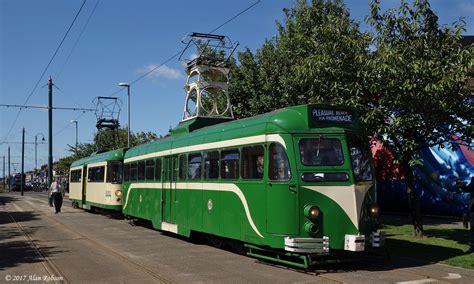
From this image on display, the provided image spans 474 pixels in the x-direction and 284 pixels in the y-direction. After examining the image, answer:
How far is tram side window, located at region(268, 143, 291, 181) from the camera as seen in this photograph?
9.91 m

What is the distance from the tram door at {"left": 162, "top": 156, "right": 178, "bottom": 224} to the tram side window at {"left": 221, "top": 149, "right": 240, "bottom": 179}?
3184mm

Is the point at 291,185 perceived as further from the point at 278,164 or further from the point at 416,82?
the point at 416,82

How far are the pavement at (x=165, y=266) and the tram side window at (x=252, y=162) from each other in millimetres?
1776

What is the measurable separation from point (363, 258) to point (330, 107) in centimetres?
327

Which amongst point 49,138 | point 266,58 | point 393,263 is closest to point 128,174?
point 266,58

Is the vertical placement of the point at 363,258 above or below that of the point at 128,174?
below

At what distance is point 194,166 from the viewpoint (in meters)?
13.6

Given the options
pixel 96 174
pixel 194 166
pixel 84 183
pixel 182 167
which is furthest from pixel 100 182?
pixel 194 166

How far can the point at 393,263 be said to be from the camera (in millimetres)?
10617

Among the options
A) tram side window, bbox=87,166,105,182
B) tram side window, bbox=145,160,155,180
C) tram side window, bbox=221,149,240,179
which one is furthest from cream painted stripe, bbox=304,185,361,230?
tram side window, bbox=87,166,105,182

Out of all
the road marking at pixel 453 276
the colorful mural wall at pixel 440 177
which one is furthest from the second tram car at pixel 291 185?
the colorful mural wall at pixel 440 177

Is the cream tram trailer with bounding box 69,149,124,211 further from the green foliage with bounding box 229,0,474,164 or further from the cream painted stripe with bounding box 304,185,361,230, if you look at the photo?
the cream painted stripe with bounding box 304,185,361,230

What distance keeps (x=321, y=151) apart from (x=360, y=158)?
3.16ft

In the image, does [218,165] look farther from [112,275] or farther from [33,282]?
[33,282]
